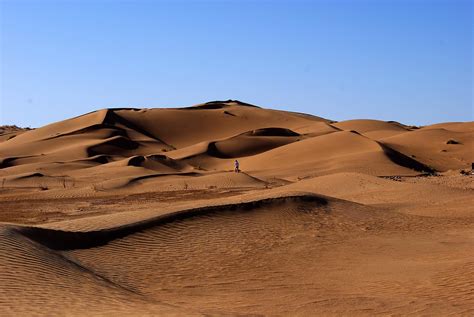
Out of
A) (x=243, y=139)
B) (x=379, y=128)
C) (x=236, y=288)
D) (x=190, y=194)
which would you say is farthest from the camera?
(x=379, y=128)

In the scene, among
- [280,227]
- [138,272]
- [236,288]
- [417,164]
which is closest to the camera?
[236,288]

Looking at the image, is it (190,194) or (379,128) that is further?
(379,128)

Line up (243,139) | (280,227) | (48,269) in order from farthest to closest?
(243,139), (280,227), (48,269)

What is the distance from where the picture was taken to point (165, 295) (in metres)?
11.1

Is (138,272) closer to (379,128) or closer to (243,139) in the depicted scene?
(243,139)

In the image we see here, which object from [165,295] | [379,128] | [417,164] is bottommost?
[165,295]

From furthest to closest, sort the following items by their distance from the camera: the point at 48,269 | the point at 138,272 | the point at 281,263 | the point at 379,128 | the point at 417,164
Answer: the point at 379,128
the point at 417,164
the point at 281,263
the point at 138,272
the point at 48,269

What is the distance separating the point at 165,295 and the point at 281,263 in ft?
11.0

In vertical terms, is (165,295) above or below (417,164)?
below

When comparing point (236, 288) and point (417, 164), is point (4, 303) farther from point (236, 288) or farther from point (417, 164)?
point (417, 164)

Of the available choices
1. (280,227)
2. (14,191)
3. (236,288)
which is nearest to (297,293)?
(236,288)

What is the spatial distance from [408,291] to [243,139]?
47.5 meters

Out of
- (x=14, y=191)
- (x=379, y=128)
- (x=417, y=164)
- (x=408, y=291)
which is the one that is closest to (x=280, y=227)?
(x=408, y=291)

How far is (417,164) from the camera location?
1813 inches
